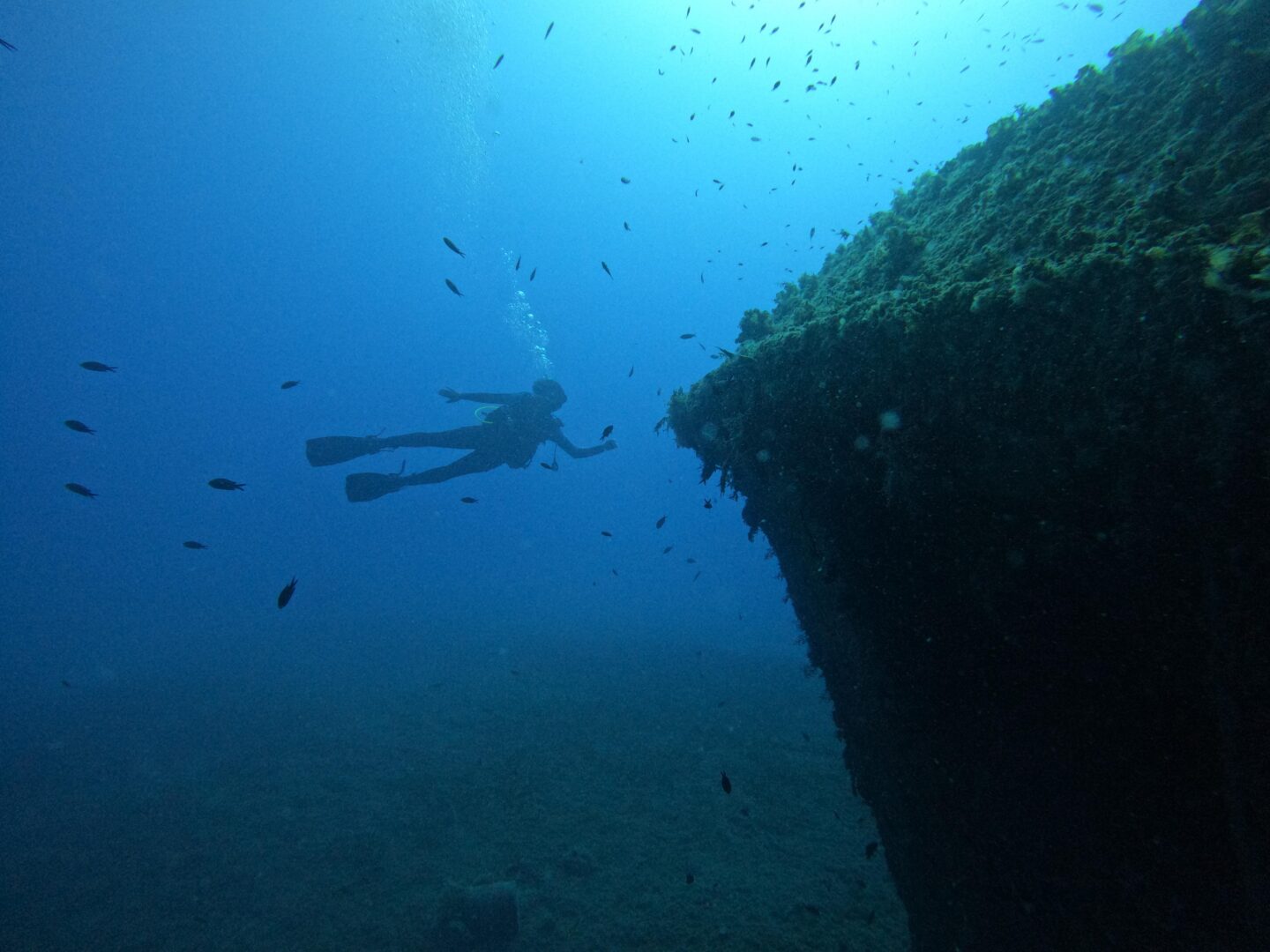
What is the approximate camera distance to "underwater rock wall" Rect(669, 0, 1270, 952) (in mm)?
1953

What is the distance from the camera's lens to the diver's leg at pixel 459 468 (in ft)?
39.9

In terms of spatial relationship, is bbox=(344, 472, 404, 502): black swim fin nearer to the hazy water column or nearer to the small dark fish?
the small dark fish

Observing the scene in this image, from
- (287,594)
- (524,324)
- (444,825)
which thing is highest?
(524,324)

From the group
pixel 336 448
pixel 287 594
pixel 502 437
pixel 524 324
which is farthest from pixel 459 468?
pixel 524 324

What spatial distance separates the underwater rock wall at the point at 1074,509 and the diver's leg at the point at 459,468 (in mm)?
10193

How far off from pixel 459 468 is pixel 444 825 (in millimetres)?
7516

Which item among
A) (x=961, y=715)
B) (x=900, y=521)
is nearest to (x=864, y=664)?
(x=961, y=715)

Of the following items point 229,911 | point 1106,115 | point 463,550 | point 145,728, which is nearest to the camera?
point 1106,115

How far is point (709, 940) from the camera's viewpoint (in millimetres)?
5500

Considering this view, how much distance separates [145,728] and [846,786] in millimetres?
17808

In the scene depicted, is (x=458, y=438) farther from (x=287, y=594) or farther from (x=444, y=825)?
(x=444, y=825)

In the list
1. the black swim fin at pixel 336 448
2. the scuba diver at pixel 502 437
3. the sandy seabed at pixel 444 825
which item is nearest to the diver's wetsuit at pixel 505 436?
the scuba diver at pixel 502 437

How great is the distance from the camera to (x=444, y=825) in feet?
26.3

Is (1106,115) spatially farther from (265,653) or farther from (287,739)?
(265,653)
